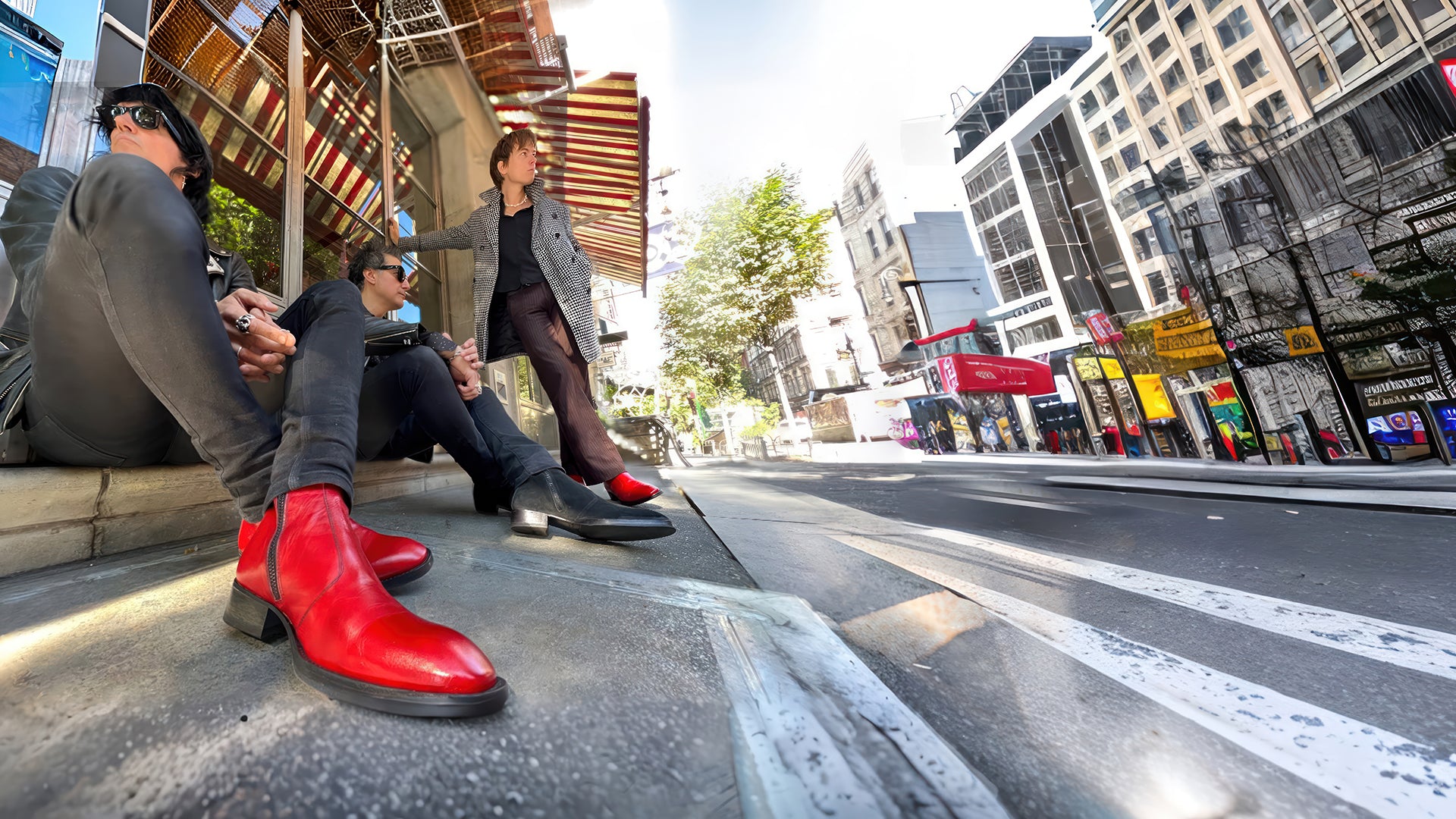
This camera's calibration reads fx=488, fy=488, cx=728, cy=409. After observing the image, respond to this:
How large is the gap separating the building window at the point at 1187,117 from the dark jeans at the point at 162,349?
11.8 meters

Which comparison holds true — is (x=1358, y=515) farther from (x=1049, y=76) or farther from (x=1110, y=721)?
(x=1049, y=76)

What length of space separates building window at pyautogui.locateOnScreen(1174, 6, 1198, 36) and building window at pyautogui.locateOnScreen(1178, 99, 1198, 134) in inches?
43.7

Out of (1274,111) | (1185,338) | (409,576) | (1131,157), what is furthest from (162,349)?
(1131,157)

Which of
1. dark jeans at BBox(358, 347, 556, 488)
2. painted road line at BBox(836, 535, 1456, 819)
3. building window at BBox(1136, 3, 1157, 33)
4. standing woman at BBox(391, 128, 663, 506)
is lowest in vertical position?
painted road line at BBox(836, 535, 1456, 819)

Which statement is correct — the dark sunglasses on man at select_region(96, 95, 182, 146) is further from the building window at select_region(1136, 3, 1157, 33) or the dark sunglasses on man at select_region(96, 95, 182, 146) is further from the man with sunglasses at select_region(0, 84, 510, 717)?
the building window at select_region(1136, 3, 1157, 33)

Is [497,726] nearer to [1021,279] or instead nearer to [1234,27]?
[1234,27]

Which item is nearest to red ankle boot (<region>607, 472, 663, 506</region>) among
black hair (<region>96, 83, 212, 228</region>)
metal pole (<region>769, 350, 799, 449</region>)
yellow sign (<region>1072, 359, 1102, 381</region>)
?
black hair (<region>96, 83, 212, 228</region>)

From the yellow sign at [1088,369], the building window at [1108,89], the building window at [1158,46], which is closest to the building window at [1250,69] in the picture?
the building window at [1158,46]

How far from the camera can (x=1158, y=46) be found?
8.67 meters

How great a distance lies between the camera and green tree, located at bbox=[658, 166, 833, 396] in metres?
16.6

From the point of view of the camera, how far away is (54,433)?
3.40ft

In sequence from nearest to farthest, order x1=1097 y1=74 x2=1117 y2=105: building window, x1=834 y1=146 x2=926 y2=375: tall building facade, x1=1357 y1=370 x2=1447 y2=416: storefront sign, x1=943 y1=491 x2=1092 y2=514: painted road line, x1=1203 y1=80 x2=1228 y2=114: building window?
x1=943 y1=491 x2=1092 y2=514: painted road line < x1=1357 y1=370 x2=1447 y2=416: storefront sign < x1=1203 y1=80 x2=1228 y2=114: building window < x1=1097 y1=74 x2=1117 y2=105: building window < x1=834 y1=146 x2=926 y2=375: tall building facade

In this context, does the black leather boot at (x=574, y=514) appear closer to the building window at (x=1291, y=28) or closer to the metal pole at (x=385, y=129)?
the metal pole at (x=385, y=129)

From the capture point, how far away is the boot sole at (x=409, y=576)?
36.1 inches
